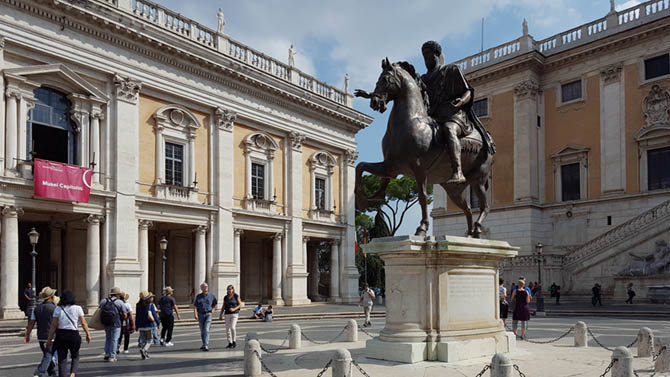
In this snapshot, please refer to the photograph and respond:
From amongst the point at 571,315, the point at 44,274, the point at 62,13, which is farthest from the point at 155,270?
the point at 571,315

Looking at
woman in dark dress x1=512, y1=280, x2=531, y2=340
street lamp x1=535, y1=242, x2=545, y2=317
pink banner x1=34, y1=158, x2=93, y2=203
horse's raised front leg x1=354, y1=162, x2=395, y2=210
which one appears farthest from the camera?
street lamp x1=535, y1=242, x2=545, y2=317

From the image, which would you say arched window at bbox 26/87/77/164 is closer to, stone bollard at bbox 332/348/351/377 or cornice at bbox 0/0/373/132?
cornice at bbox 0/0/373/132

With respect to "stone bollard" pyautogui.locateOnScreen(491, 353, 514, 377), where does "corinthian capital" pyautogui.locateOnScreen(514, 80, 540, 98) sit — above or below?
above

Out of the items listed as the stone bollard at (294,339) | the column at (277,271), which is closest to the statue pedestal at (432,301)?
the stone bollard at (294,339)

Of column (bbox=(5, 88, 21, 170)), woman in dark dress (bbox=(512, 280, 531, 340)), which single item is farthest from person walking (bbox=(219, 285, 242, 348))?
column (bbox=(5, 88, 21, 170))

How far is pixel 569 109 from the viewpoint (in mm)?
40688

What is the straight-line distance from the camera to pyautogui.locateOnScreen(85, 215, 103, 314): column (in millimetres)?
25141

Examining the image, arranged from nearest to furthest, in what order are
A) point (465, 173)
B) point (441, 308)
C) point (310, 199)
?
point (441, 308) < point (465, 173) < point (310, 199)

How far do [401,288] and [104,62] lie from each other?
830 inches

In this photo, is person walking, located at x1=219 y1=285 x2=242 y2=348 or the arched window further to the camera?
the arched window

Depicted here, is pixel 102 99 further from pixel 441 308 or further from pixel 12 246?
pixel 441 308

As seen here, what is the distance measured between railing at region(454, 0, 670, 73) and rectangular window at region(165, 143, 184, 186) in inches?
928

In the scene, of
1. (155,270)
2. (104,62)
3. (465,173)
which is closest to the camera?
(465,173)

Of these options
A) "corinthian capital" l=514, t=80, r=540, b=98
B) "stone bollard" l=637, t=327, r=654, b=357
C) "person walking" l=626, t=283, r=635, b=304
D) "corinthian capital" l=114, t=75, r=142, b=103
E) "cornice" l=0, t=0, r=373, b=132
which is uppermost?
"corinthian capital" l=514, t=80, r=540, b=98
